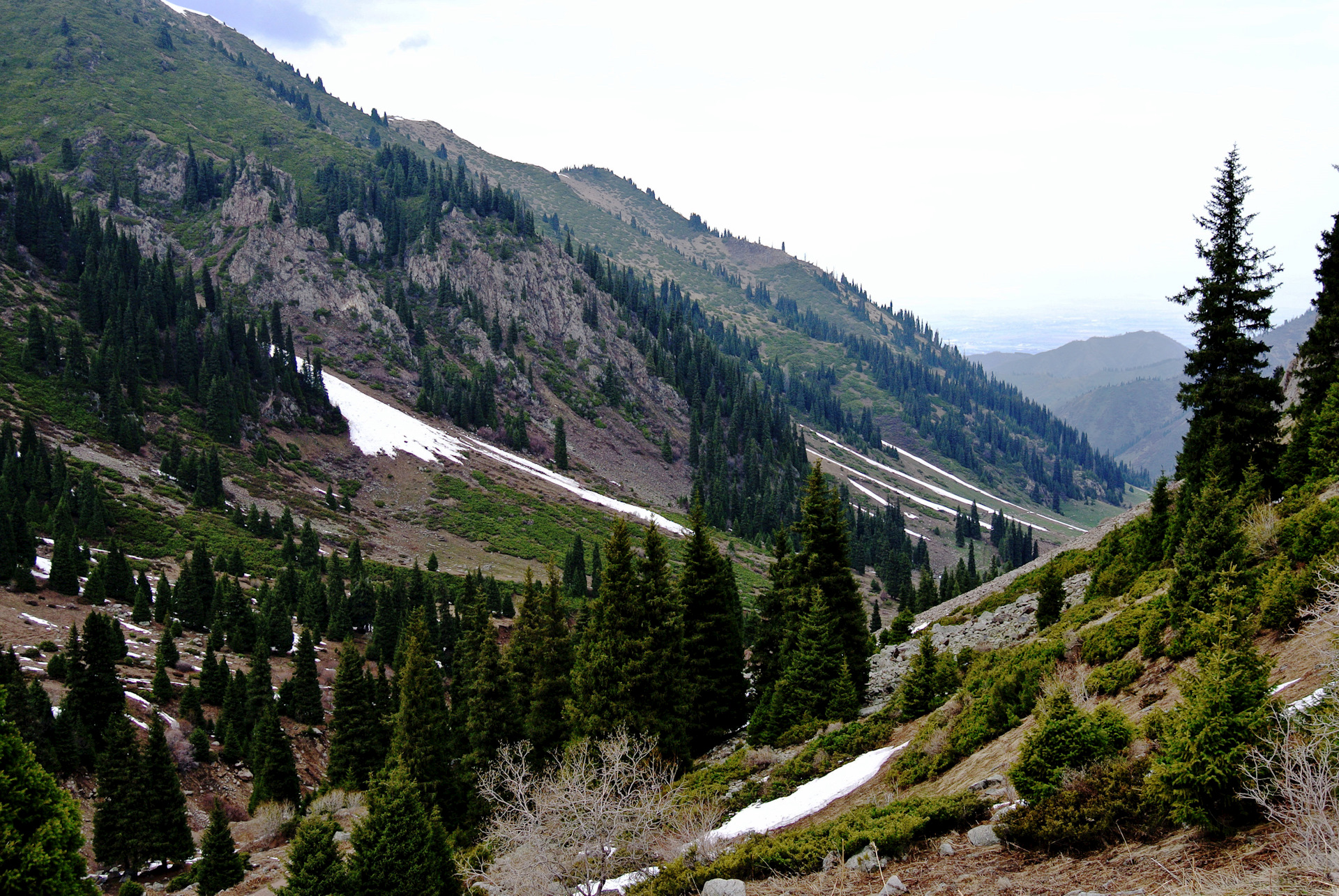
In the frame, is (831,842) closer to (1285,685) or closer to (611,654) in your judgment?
(1285,685)

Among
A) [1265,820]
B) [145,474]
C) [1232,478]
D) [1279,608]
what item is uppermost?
[1232,478]

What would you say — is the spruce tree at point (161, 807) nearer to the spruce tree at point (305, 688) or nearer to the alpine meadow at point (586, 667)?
the alpine meadow at point (586, 667)

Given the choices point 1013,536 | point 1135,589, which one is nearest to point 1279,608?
point 1135,589

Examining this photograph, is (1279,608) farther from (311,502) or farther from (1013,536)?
(1013,536)

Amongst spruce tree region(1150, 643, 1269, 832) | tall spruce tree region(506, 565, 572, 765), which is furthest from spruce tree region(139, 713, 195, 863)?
spruce tree region(1150, 643, 1269, 832)

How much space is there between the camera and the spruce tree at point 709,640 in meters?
39.5

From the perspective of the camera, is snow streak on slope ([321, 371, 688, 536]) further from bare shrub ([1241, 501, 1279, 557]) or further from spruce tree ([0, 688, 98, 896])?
spruce tree ([0, 688, 98, 896])

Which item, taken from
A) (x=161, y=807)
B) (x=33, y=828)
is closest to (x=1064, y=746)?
(x=33, y=828)

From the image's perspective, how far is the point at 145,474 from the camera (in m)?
88.6

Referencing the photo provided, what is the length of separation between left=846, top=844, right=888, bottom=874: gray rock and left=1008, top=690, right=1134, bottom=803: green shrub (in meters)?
3.02

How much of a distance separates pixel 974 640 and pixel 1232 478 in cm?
1494

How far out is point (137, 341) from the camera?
111250mm

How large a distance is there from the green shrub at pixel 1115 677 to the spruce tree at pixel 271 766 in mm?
43438

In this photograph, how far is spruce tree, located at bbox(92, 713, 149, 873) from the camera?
3441cm
